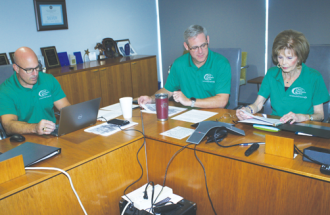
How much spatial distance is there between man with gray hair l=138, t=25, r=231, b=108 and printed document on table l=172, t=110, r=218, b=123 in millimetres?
96

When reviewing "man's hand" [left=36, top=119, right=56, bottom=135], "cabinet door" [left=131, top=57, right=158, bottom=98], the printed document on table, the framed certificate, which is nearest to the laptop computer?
"man's hand" [left=36, top=119, right=56, bottom=135]

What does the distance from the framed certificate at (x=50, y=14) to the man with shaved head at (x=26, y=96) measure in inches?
69.8

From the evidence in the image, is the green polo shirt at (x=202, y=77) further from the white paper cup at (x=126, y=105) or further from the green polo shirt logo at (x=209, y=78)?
the white paper cup at (x=126, y=105)

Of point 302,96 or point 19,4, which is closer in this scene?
point 302,96

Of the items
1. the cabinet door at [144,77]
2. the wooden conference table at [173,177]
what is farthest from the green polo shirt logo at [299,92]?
the cabinet door at [144,77]

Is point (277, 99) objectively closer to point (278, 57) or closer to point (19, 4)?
point (278, 57)

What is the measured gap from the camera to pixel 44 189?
1.18m

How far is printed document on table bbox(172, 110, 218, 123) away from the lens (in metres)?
1.74

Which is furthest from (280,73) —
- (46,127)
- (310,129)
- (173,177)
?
(46,127)

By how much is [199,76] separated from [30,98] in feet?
4.14

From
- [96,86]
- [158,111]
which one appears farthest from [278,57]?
[96,86]

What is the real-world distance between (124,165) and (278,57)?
114 cm

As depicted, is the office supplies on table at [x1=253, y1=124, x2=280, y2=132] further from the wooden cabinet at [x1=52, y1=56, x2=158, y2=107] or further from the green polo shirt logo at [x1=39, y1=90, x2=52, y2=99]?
the wooden cabinet at [x1=52, y1=56, x2=158, y2=107]

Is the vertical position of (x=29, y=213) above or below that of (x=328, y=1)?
below
